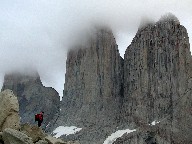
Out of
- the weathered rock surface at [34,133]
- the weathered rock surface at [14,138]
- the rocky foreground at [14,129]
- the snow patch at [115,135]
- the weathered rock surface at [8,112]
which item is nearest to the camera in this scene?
the weathered rock surface at [14,138]

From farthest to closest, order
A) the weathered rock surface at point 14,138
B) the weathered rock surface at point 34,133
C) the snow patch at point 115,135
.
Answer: the snow patch at point 115,135
the weathered rock surface at point 34,133
the weathered rock surface at point 14,138

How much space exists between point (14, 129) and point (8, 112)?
13.2 feet

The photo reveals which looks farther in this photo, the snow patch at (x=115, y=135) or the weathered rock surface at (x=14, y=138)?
the snow patch at (x=115, y=135)

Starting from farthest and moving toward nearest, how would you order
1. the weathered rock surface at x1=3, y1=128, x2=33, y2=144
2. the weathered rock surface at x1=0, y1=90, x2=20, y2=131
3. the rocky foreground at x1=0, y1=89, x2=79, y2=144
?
1. the weathered rock surface at x1=0, y1=90, x2=20, y2=131
2. the rocky foreground at x1=0, y1=89, x2=79, y2=144
3. the weathered rock surface at x1=3, y1=128, x2=33, y2=144

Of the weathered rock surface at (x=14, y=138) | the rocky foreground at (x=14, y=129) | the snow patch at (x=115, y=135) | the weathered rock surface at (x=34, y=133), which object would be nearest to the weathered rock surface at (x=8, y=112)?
the rocky foreground at (x=14, y=129)

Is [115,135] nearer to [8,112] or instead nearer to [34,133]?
[8,112]

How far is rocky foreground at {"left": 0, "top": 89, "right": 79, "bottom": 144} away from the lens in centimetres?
2908

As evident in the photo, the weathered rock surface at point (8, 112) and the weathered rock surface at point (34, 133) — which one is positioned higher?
the weathered rock surface at point (8, 112)

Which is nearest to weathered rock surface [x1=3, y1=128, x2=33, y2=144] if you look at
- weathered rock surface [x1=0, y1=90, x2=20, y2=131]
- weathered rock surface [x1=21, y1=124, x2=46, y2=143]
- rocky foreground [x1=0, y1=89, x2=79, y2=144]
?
rocky foreground [x1=0, y1=89, x2=79, y2=144]

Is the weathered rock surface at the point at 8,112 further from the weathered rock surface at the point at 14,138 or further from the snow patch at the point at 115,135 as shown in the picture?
the snow patch at the point at 115,135

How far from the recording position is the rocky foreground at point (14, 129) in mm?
29078

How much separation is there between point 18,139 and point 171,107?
16453cm

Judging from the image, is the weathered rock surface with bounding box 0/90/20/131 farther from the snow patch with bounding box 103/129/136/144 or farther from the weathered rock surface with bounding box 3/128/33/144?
the snow patch with bounding box 103/129/136/144

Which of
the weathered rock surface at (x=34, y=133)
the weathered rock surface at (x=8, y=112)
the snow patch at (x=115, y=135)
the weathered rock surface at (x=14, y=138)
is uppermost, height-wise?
the snow patch at (x=115, y=135)
